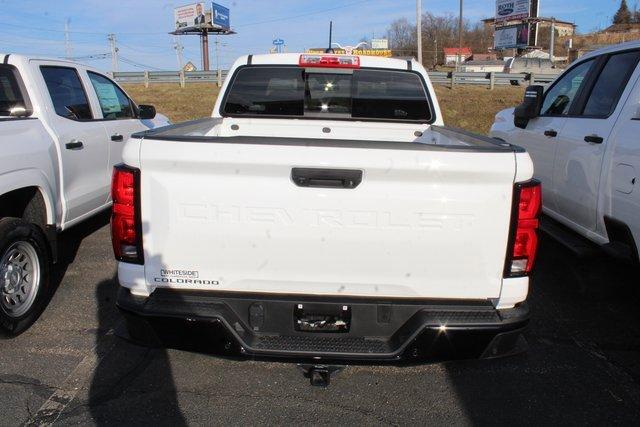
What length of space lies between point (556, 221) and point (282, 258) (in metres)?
3.44

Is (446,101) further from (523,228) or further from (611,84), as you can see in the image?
(523,228)

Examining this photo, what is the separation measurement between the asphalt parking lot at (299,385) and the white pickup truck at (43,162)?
0.42 metres

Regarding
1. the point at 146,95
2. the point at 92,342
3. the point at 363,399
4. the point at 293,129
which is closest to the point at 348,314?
the point at 363,399

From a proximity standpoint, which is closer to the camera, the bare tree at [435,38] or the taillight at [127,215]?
the taillight at [127,215]

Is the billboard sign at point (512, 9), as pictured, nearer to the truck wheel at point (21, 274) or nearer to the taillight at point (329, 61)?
the taillight at point (329, 61)

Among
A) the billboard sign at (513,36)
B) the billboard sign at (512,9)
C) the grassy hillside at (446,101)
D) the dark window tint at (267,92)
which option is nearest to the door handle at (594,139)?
the dark window tint at (267,92)

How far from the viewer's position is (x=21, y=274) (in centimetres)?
391

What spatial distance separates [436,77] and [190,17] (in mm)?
41601

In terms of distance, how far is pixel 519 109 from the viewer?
562cm

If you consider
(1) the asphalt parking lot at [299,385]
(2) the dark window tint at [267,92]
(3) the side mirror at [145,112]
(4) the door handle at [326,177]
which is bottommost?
(1) the asphalt parking lot at [299,385]

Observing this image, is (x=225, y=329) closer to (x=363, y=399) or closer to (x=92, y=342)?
(x=363, y=399)

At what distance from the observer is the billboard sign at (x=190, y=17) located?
200 ft

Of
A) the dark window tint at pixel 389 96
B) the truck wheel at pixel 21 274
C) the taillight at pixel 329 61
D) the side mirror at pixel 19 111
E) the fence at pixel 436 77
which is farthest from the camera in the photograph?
the fence at pixel 436 77

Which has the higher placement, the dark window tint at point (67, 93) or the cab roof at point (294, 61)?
the cab roof at point (294, 61)
